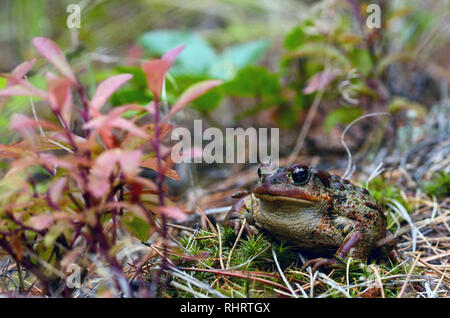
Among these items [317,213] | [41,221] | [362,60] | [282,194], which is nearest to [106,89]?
[41,221]

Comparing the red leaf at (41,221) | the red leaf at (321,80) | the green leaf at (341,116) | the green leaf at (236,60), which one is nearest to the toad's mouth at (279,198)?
the red leaf at (41,221)

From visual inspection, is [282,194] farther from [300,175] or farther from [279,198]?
[300,175]

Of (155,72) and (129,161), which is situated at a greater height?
(155,72)

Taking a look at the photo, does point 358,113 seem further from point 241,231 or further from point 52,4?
point 52,4

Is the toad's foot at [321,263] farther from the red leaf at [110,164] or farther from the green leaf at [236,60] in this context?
the green leaf at [236,60]

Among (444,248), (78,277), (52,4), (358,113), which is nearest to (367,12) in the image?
(358,113)

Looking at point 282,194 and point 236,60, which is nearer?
point 282,194
